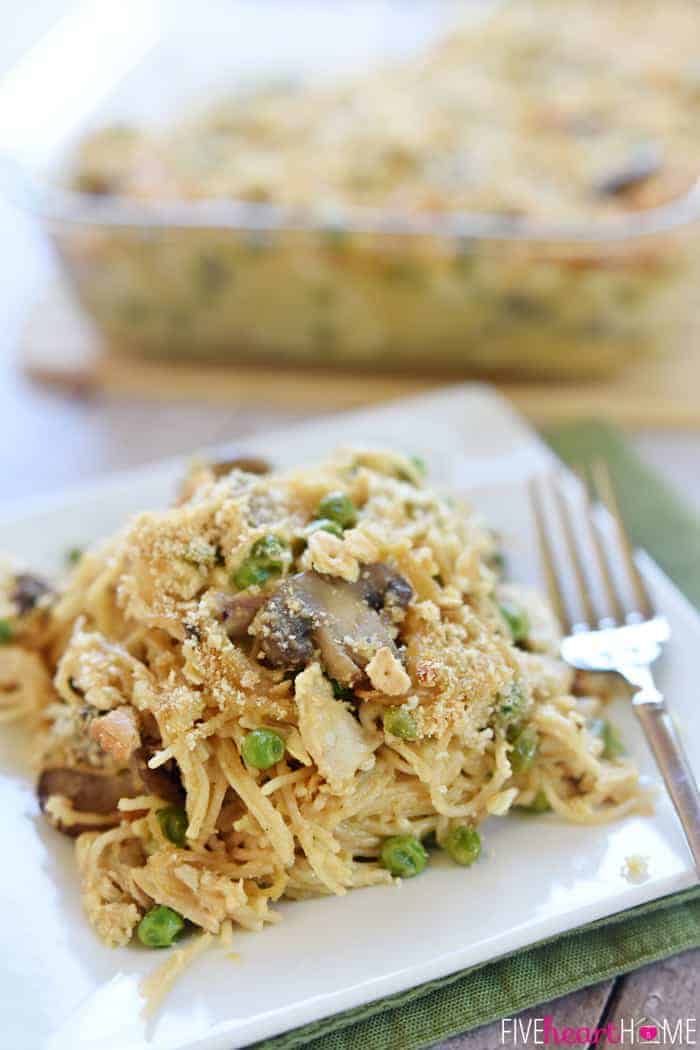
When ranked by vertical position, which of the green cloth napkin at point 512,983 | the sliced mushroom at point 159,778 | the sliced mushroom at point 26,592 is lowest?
the green cloth napkin at point 512,983

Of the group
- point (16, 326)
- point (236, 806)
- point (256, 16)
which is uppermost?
point (256, 16)

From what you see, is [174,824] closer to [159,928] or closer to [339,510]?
[159,928]

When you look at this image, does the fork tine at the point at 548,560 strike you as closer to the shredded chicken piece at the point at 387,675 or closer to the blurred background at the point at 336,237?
the shredded chicken piece at the point at 387,675

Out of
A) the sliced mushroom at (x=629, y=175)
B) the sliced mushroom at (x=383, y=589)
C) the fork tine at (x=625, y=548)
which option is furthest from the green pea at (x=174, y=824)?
the sliced mushroom at (x=629, y=175)

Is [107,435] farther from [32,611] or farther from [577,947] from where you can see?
[577,947]

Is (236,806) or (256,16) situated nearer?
(236,806)

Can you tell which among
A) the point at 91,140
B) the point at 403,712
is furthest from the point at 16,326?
the point at 403,712
